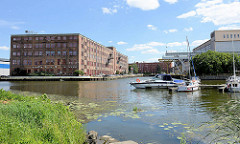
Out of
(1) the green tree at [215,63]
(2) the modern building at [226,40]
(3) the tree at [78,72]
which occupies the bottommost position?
(3) the tree at [78,72]

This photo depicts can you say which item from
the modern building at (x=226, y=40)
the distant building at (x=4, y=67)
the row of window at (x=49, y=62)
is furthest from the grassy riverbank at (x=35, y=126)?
the distant building at (x=4, y=67)

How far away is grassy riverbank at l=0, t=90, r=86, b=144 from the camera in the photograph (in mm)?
5037

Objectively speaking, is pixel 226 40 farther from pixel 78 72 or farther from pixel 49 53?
pixel 49 53

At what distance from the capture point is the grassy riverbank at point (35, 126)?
16.5 ft

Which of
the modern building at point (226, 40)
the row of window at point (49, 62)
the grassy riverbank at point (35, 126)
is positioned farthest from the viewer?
the modern building at point (226, 40)

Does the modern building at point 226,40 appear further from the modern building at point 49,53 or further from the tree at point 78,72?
the tree at point 78,72

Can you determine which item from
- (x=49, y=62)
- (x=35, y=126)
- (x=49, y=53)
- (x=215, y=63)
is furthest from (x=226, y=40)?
(x=35, y=126)

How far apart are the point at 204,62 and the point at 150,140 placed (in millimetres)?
69933

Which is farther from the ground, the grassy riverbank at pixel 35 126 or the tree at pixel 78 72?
the tree at pixel 78 72

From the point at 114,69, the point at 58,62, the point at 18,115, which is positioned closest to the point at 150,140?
the point at 18,115

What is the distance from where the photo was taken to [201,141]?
7.53 metres

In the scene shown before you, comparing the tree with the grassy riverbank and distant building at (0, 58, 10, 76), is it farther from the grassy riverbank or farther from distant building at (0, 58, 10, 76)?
the grassy riverbank

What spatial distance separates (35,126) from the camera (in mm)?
6258

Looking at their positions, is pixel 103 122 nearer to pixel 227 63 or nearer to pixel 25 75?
pixel 227 63
